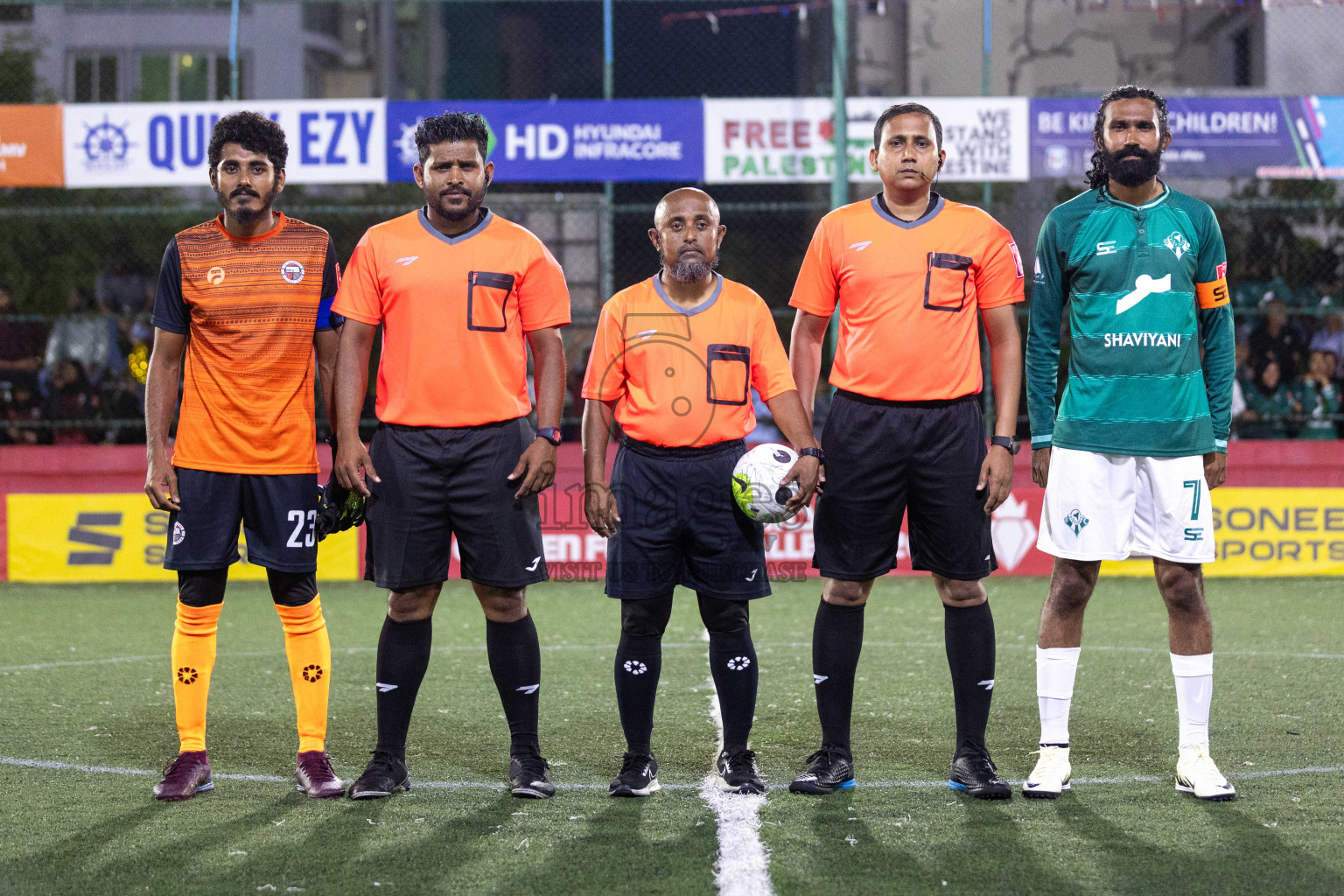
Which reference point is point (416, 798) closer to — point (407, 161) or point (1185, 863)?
point (1185, 863)

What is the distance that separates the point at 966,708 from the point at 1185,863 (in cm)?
97

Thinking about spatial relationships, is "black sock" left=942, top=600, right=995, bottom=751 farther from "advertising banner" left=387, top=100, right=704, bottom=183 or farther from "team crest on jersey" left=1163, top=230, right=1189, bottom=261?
"advertising banner" left=387, top=100, right=704, bottom=183

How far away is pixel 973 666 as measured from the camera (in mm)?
4434

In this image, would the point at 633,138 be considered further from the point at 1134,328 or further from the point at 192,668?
the point at 192,668

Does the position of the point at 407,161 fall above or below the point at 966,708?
above

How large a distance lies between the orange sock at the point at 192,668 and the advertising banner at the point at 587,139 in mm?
7718

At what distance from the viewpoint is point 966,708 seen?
4453 millimetres

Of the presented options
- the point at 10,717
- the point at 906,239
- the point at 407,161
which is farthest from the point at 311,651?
the point at 407,161

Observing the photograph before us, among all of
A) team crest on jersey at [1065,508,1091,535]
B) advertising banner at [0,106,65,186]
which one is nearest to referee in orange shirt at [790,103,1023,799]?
team crest on jersey at [1065,508,1091,535]

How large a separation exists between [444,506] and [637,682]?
0.85 m

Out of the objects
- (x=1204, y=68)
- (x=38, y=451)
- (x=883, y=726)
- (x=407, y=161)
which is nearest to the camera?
(x=883, y=726)

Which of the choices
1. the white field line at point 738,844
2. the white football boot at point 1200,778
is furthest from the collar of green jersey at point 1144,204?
the white field line at point 738,844

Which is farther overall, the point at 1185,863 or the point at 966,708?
the point at 966,708

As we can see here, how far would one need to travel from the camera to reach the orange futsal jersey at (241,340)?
4406 mm
